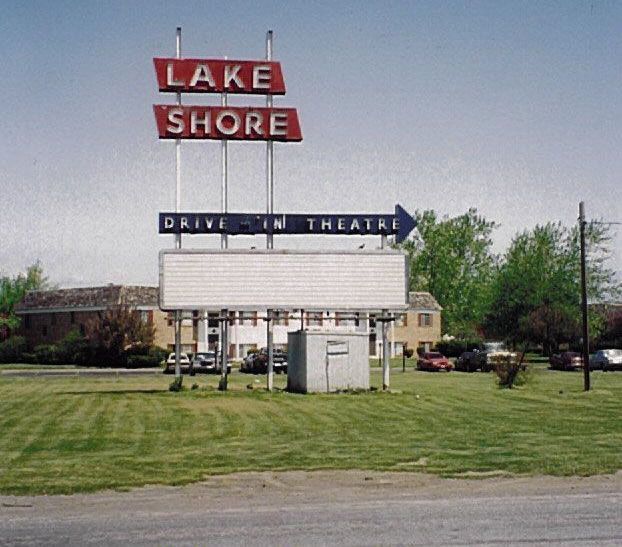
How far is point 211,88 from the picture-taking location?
4006 centimetres

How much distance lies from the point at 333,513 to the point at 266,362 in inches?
1912

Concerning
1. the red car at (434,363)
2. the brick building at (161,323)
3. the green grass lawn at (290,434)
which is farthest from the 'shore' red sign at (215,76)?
the brick building at (161,323)

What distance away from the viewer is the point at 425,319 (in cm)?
10469

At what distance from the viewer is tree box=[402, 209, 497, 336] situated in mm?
111875

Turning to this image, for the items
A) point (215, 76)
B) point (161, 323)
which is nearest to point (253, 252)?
point (215, 76)

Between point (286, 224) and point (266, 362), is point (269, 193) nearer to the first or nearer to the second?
point (286, 224)

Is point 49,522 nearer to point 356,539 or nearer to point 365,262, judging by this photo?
point 356,539

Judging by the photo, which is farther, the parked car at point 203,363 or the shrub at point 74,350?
the shrub at point 74,350

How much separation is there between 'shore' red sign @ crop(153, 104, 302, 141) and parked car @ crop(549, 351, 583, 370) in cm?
3021

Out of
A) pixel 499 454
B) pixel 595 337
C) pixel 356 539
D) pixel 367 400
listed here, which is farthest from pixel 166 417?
pixel 595 337

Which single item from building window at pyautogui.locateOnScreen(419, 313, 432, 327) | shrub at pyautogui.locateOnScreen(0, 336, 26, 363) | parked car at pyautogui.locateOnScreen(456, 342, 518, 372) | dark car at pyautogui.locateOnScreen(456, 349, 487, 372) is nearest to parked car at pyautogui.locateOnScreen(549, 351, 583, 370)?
parked car at pyautogui.locateOnScreen(456, 342, 518, 372)

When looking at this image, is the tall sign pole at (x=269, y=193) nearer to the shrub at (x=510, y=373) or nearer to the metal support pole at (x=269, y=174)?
the metal support pole at (x=269, y=174)

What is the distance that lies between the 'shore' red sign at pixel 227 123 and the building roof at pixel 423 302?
6428 cm

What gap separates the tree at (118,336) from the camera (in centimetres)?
7600
